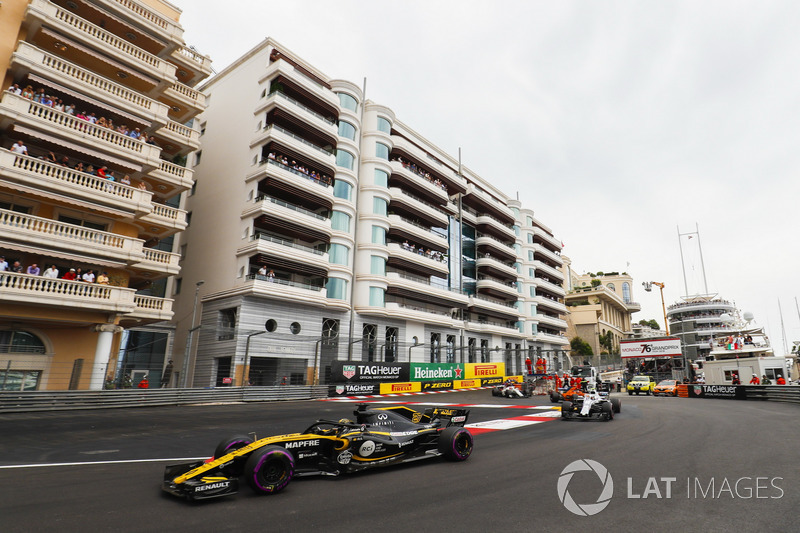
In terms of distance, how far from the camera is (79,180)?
803 inches

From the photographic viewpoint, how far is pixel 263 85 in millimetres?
32531

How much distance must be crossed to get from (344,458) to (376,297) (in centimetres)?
2860

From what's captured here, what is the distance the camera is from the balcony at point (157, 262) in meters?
22.5

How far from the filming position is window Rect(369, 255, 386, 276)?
36.0 metres

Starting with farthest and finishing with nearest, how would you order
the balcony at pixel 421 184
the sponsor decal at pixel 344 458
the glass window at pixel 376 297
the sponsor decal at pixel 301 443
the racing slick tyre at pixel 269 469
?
the balcony at pixel 421 184 < the glass window at pixel 376 297 < the sponsor decal at pixel 344 458 < the sponsor decal at pixel 301 443 < the racing slick tyre at pixel 269 469

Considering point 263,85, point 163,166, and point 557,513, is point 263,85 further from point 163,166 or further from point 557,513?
point 557,513

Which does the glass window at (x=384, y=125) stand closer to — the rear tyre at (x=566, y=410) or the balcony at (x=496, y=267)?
the balcony at (x=496, y=267)

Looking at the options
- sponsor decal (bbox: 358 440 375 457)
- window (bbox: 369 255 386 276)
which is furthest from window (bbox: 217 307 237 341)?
sponsor decal (bbox: 358 440 375 457)

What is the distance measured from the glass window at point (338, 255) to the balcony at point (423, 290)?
185 inches

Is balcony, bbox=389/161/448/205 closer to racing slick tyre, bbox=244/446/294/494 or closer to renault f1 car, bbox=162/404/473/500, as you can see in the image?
renault f1 car, bbox=162/404/473/500

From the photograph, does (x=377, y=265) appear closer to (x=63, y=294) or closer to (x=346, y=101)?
(x=346, y=101)

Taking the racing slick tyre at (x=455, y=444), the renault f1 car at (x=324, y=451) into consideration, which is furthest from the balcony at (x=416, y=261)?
the racing slick tyre at (x=455, y=444)

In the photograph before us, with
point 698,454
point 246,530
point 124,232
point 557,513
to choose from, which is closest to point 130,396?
point 124,232

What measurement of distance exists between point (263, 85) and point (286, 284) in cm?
1565
